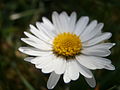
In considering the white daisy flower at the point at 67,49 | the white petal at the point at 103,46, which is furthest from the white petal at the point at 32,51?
the white petal at the point at 103,46

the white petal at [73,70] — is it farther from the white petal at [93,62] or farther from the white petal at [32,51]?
the white petal at [32,51]

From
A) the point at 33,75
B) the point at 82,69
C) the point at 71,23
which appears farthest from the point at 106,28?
the point at 82,69

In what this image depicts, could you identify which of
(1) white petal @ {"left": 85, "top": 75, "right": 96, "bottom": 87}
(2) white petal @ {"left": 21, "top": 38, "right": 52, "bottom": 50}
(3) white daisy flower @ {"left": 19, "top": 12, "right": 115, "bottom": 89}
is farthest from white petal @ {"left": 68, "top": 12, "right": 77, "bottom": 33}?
(1) white petal @ {"left": 85, "top": 75, "right": 96, "bottom": 87}

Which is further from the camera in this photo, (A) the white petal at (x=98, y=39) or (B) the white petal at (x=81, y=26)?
(B) the white petal at (x=81, y=26)

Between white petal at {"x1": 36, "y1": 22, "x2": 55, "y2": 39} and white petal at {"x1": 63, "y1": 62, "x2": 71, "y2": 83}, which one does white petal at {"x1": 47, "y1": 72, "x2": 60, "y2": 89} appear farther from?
white petal at {"x1": 36, "y1": 22, "x2": 55, "y2": 39}

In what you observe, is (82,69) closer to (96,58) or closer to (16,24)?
(96,58)

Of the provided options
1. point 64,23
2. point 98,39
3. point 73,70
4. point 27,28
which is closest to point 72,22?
Result: point 64,23

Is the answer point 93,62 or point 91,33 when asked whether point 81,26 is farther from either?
point 93,62
